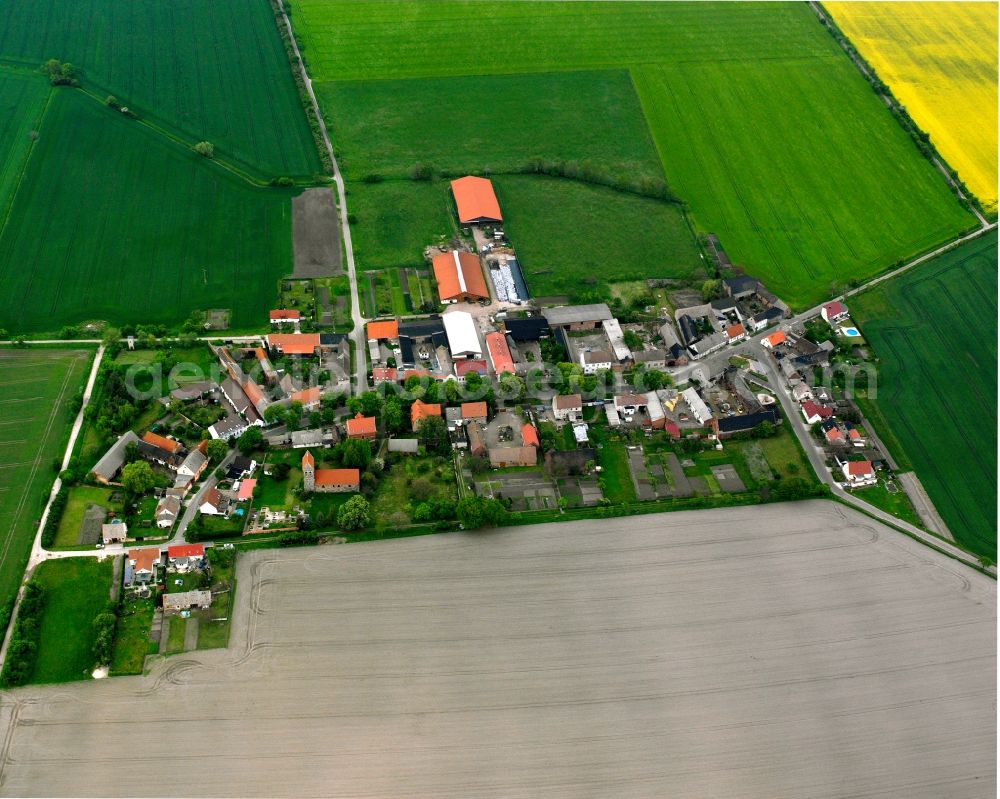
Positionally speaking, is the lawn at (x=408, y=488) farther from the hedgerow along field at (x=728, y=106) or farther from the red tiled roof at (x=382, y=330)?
the hedgerow along field at (x=728, y=106)

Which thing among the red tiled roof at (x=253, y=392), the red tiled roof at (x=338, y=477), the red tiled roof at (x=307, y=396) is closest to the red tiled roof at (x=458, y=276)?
the red tiled roof at (x=307, y=396)

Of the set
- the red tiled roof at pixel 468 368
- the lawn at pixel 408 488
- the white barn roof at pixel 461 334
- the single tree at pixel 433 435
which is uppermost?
the white barn roof at pixel 461 334

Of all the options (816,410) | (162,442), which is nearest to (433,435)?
(162,442)

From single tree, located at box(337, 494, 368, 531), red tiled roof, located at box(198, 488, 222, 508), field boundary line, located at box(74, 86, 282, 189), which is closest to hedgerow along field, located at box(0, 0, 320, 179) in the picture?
field boundary line, located at box(74, 86, 282, 189)

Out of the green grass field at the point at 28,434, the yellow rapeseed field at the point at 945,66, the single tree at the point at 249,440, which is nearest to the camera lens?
the green grass field at the point at 28,434

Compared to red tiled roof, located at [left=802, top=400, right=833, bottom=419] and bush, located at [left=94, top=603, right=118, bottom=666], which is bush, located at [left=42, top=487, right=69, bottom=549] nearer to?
bush, located at [left=94, top=603, right=118, bottom=666]
